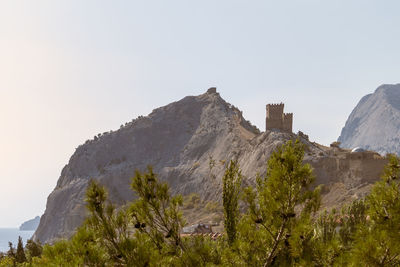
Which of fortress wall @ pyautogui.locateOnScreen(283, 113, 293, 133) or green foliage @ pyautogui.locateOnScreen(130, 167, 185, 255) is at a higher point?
fortress wall @ pyautogui.locateOnScreen(283, 113, 293, 133)

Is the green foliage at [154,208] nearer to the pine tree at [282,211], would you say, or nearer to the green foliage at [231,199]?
the pine tree at [282,211]

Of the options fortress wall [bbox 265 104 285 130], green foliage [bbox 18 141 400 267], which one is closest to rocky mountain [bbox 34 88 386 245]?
fortress wall [bbox 265 104 285 130]

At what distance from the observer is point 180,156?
119375 mm

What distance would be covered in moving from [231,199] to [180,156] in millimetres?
104823

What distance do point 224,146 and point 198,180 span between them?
36.7 ft

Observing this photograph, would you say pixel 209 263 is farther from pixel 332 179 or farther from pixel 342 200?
pixel 332 179

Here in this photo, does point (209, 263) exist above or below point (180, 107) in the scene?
below

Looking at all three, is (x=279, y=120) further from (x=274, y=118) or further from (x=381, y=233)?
(x=381, y=233)

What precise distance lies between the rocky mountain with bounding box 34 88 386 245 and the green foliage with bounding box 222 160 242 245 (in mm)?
59098

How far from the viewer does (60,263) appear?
748 centimetres

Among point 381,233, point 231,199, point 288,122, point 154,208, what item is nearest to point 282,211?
point 381,233

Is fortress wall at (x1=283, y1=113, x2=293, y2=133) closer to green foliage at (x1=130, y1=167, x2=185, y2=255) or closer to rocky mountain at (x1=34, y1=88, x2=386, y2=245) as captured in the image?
rocky mountain at (x1=34, y1=88, x2=386, y2=245)

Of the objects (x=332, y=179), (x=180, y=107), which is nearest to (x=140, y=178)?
(x=332, y=179)

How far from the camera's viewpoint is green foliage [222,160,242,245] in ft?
47.9
